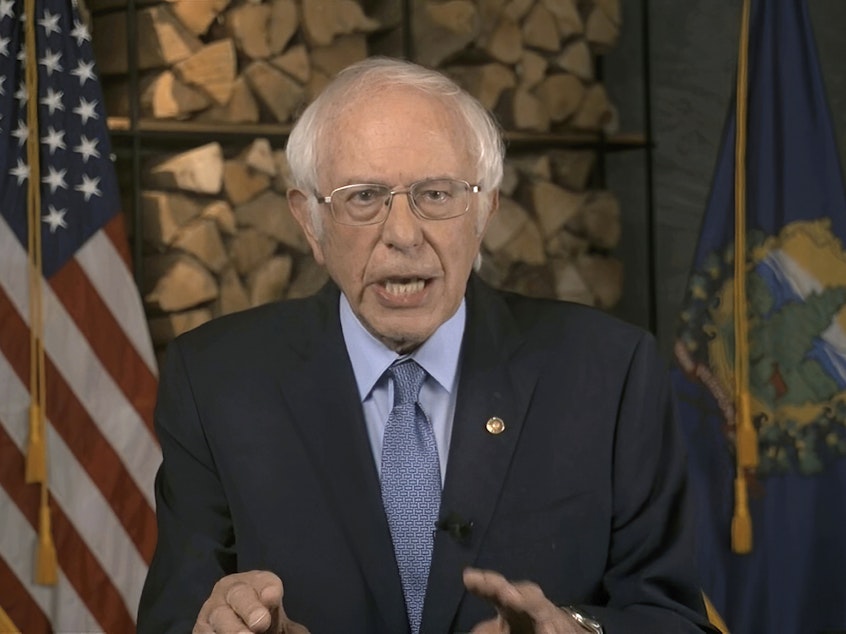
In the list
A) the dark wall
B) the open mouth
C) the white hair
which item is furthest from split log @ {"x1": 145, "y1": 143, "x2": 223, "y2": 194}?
the open mouth

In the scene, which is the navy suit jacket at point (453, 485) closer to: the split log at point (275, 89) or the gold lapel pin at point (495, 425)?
the gold lapel pin at point (495, 425)

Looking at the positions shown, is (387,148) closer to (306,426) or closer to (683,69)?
(306,426)

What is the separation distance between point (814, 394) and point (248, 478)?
5.66 feet

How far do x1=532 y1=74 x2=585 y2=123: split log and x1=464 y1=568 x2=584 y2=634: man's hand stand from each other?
2431mm

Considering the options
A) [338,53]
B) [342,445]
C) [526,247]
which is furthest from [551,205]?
[342,445]

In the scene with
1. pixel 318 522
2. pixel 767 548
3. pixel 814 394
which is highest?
pixel 318 522

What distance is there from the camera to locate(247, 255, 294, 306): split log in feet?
10.9

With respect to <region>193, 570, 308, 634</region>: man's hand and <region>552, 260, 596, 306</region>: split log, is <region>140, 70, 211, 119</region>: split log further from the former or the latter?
<region>193, 570, 308, 634</region>: man's hand

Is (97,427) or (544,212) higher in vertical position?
(544,212)

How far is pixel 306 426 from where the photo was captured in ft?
5.98

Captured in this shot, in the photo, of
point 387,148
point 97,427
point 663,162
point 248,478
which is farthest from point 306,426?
point 663,162

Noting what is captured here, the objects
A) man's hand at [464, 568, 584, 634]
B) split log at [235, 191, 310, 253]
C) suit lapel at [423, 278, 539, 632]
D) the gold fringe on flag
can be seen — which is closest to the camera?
man's hand at [464, 568, 584, 634]

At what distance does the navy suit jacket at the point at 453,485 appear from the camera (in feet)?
5.68

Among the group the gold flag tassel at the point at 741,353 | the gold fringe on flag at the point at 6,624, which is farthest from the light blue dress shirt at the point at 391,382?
the gold flag tassel at the point at 741,353
